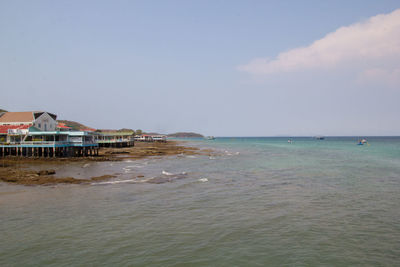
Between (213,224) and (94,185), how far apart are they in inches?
531

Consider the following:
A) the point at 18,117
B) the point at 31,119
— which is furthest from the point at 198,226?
the point at 18,117

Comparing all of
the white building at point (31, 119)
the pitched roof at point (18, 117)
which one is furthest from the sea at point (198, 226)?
the pitched roof at point (18, 117)

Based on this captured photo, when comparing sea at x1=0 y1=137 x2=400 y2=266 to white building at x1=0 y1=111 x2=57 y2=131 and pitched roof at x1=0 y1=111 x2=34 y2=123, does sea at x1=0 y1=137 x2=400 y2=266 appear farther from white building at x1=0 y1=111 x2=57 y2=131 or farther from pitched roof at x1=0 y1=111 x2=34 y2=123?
pitched roof at x1=0 y1=111 x2=34 y2=123

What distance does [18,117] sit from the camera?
56688mm

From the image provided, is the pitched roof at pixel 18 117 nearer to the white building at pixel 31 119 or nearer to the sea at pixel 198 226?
the white building at pixel 31 119

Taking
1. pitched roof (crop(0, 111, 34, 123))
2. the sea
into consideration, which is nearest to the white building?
pitched roof (crop(0, 111, 34, 123))

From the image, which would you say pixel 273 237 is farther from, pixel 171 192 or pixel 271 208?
pixel 171 192

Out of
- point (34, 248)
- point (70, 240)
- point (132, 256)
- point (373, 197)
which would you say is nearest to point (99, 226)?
point (70, 240)

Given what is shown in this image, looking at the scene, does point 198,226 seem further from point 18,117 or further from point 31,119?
point 18,117

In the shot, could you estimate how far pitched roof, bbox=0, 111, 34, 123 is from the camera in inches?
2179

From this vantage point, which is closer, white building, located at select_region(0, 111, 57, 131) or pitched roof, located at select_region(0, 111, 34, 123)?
white building, located at select_region(0, 111, 57, 131)

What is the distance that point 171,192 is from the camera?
65.1ft

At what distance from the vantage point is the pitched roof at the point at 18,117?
182ft

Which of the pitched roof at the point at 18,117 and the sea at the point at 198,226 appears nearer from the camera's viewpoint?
the sea at the point at 198,226
